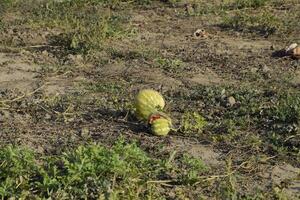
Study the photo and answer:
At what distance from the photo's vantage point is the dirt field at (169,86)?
4.59 meters

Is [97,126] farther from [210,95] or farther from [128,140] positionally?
[210,95]

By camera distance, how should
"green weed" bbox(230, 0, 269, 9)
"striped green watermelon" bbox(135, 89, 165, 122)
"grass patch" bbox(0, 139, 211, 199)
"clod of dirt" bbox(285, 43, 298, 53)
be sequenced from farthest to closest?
"green weed" bbox(230, 0, 269, 9) → "clod of dirt" bbox(285, 43, 298, 53) → "striped green watermelon" bbox(135, 89, 165, 122) → "grass patch" bbox(0, 139, 211, 199)

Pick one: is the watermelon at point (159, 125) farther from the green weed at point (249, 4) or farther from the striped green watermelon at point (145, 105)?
the green weed at point (249, 4)

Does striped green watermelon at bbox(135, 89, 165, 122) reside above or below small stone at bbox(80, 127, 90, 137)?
above

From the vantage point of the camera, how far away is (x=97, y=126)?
17.6ft

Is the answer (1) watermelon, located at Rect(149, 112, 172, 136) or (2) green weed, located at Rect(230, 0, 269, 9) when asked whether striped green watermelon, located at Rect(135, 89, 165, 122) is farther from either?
(2) green weed, located at Rect(230, 0, 269, 9)

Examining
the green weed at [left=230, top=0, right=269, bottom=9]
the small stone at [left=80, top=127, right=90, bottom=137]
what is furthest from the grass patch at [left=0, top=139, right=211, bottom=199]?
the green weed at [left=230, top=0, right=269, bottom=9]

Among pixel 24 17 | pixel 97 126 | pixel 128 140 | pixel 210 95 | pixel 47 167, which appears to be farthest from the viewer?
pixel 24 17

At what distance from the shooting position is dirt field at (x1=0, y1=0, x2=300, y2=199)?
15.1 ft

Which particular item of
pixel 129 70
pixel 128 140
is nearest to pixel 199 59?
pixel 129 70

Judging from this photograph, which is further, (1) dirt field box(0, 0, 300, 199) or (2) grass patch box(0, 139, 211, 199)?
(1) dirt field box(0, 0, 300, 199)

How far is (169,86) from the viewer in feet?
21.1

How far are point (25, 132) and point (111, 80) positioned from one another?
157cm

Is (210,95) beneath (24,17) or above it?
above
